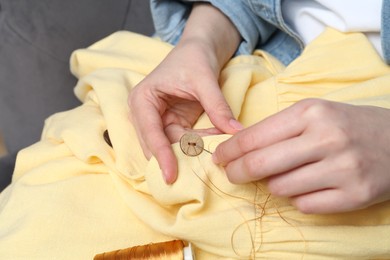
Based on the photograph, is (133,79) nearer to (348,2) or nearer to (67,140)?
(67,140)

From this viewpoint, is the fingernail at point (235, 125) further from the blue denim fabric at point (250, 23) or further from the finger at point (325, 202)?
the blue denim fabric at point (250, 23)

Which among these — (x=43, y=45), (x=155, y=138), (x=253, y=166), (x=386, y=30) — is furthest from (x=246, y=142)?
(x=43, y=45)

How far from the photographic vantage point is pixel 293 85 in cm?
62

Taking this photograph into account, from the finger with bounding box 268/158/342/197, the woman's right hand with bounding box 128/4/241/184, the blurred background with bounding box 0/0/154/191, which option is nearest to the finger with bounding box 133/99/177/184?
the woman's right hand with bounding box 128/4/241/184

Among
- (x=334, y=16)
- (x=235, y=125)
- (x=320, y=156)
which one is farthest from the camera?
(x=334, y=16)

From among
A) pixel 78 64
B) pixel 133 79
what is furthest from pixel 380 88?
pixel 78 64

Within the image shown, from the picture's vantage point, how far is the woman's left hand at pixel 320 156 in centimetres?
43

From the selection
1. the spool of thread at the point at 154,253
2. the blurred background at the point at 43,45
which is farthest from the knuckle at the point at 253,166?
the blurred background at the point at 43,45

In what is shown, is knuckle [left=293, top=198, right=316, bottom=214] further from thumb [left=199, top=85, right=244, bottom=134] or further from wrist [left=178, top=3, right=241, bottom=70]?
wrist [left=178, top=3, right=241, bottom=70]

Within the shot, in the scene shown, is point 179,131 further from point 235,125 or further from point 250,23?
point 250,23

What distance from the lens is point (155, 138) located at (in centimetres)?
54

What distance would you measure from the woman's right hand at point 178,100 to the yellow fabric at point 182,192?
0.02 meters

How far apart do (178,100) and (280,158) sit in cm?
24

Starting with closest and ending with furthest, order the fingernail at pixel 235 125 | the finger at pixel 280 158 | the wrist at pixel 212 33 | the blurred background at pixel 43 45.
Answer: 1. the finger at pixel 280 158
2. the fingernail at pixel 235 125
3. the wrist at pixel 212 33
4. the blurred background at pixel 43 45
